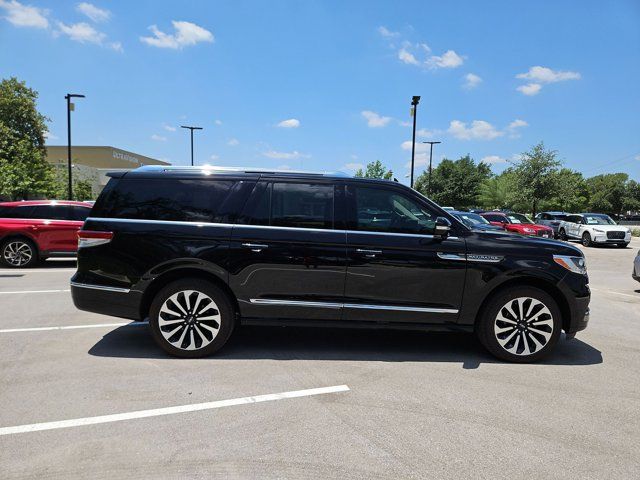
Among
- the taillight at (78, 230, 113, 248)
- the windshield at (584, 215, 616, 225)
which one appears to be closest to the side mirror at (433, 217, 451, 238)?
the taillight at (78, 230, 113, 248)

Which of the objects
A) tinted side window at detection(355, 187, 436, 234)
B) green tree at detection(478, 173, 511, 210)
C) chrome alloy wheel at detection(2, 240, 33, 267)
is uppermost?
green tree at detection(478, 173, 511, 210)

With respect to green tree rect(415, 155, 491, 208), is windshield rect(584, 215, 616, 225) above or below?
below

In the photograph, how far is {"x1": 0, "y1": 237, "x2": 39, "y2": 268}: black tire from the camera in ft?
36.2

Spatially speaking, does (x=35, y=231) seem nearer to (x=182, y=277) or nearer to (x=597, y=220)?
(x=182, y=277)

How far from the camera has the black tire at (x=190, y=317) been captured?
455 cm

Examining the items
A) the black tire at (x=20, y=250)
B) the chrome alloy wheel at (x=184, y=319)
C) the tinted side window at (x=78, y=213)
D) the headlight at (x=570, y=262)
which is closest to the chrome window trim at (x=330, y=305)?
the chrome alloy wheel at (x=184, y=319)

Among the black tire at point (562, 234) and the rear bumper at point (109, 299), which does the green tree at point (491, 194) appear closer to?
the black tire at point (562, 234)

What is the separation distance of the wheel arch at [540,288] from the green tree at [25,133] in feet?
111

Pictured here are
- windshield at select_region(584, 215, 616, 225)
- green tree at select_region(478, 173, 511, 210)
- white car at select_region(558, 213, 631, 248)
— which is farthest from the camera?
green tree at select_region(478, 173, 511, 210)

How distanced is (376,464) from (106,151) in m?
98.3

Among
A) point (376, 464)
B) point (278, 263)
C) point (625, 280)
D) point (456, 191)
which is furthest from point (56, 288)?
point (456, 191)

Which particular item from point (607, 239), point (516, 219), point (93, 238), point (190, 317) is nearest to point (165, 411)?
point (190, 317)

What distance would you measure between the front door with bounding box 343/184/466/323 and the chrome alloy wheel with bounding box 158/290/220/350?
139cm

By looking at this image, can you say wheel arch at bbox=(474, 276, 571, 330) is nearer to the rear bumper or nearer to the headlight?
the headlight
